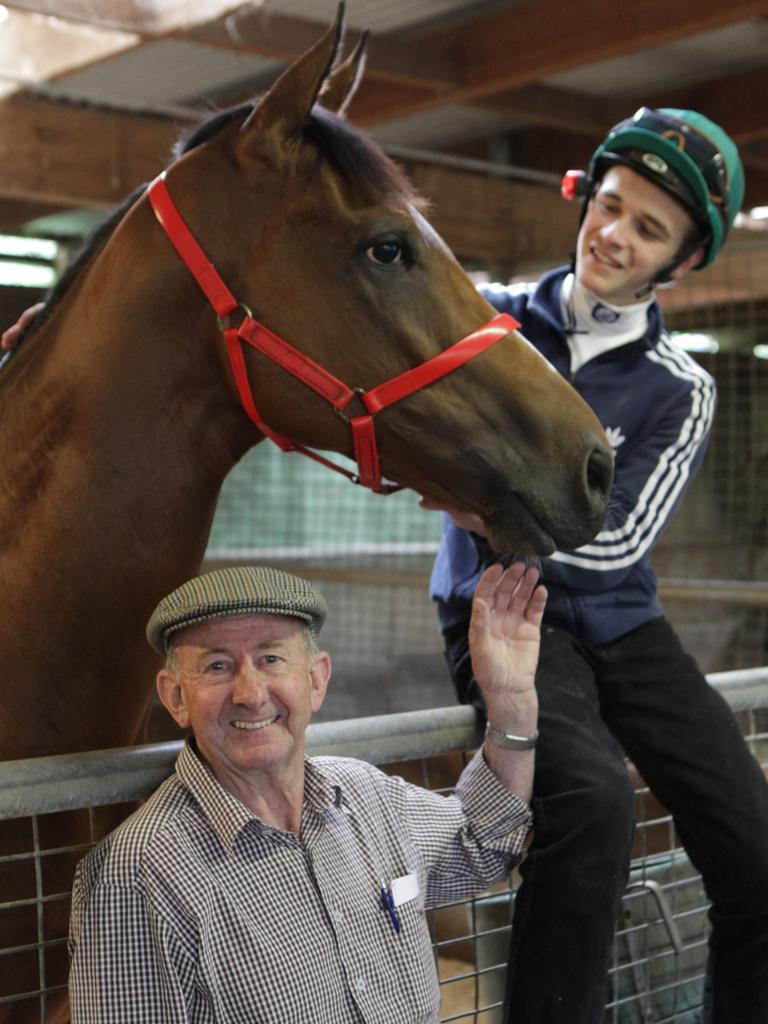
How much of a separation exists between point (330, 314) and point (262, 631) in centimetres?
38

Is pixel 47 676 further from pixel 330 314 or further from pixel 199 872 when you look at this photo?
pixel 330 314

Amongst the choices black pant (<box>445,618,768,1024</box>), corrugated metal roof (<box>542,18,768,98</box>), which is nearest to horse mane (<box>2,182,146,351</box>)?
black pant (<box>445,618,768,1024</box>)

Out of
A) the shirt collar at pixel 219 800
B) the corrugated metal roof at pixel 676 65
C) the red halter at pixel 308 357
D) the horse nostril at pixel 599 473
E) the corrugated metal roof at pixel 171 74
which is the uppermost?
the corrugated metal roof at pixel 171 74

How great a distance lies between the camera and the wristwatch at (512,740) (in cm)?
158

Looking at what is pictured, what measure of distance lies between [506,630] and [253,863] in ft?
1.57

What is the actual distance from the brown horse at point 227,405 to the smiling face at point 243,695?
6.8 inches

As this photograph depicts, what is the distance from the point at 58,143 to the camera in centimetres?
481

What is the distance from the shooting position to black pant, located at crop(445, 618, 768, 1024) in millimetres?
1551

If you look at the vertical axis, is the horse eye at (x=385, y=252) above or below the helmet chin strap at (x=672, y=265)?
below

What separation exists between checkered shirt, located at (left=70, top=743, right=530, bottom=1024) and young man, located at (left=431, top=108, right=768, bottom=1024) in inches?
8.8

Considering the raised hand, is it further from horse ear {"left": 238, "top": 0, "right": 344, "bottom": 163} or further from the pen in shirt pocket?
horse ear {"left": 238, "top": 0, "right": 344, "bottom": 163}

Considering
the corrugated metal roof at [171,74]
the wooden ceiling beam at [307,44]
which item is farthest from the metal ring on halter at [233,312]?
the corrugated metal roof at [171,74]

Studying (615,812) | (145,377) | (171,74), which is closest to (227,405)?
(145,377)

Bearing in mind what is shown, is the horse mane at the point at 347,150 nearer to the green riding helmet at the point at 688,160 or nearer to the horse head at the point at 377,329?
the horse head at the point at 377,329
